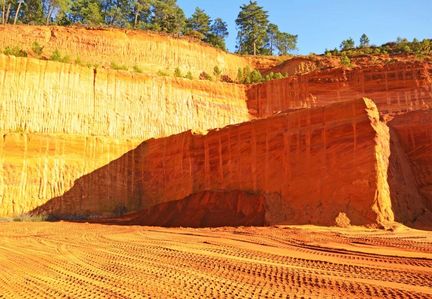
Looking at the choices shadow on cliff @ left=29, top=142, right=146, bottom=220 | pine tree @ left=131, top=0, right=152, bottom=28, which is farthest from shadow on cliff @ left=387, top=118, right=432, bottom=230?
pine tree @ left=131, top=0, right=152, bottom=28

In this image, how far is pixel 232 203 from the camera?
49.5ft

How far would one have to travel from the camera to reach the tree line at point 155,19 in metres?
45.9

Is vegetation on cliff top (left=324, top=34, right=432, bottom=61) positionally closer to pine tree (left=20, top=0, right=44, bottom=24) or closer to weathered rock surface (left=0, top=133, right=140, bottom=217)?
weathered rock surface (left=0, top=133, right=140, bottom=217)

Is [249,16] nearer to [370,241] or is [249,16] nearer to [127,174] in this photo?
[127,174]

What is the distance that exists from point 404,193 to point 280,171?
370cm

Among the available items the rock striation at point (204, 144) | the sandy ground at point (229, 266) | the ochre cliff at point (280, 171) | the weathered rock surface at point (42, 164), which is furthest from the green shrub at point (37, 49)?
the sandy ground at point (229, 266)

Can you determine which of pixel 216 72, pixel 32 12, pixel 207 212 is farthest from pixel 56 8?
pixel 207 212

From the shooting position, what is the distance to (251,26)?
181 feet

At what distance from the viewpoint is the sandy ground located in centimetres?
498

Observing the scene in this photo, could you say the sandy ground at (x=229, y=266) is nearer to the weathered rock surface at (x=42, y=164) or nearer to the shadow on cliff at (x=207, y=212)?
the shadow on cliff at (x=207, y=212)

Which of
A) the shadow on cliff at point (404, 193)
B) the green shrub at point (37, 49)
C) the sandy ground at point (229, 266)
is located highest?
the green shrub at point (37, 49)

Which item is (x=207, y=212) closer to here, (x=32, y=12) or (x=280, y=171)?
(x=280, y=171)

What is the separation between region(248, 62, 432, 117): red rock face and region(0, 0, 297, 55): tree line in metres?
16.6

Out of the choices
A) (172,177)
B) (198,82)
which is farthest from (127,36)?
(172,177)
